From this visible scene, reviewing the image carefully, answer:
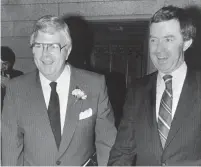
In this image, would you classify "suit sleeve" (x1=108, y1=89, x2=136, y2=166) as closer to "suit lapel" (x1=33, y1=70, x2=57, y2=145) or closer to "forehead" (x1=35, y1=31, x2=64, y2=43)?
"suit lapel" (x1=33, y1=70, x2=57, y2=145)

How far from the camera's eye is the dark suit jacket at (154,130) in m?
2.30

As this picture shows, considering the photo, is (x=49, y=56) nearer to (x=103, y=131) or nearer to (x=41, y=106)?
(x=41, y=106)

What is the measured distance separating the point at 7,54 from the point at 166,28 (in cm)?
414

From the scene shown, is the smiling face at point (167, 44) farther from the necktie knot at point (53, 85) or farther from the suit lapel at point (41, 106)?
the suit lapel at point (41, 106)

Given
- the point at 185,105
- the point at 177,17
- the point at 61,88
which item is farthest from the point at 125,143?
the point at 177,17

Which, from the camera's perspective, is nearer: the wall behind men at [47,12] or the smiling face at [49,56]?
the smiling face at [49,56]

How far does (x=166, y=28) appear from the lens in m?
2.38

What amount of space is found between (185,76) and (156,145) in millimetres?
524

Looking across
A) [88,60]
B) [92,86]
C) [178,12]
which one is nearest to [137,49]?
[88,60]

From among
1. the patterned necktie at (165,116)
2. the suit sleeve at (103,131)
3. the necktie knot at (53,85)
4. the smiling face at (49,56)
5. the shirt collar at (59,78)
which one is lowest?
the suit sleeve at (103,131)

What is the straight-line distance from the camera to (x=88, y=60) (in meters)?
5.78

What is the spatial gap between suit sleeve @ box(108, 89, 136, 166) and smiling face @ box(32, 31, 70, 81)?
2.28 ft

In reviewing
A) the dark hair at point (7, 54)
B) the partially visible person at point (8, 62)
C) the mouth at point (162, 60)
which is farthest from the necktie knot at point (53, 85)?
the dark hair at point (7, 54)

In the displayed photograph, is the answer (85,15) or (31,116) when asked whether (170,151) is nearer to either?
(31,116)
